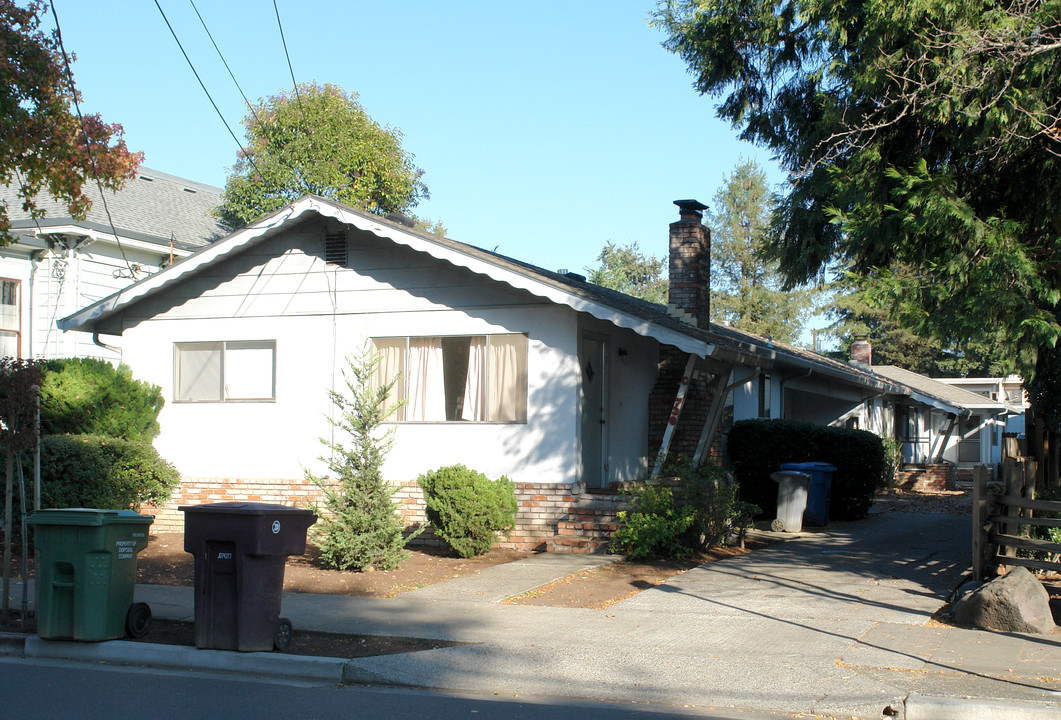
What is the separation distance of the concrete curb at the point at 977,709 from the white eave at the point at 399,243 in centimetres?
623

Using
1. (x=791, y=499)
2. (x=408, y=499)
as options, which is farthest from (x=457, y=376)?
(x=791, y=499)

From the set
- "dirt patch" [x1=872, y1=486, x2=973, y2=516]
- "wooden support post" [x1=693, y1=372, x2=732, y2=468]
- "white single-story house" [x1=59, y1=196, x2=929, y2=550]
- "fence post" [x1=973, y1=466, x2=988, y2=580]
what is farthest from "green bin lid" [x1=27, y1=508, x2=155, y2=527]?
"dirt patch" [x1=872, y1=486, x2=973, y2=516]

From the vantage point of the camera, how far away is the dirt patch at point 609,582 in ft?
31.8

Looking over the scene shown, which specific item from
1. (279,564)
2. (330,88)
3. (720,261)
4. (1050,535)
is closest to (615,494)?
(1050,535)

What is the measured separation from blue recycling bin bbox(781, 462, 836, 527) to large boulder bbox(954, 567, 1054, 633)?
24.6ft

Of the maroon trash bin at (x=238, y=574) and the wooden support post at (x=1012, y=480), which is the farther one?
the wooden support post at (x=1012, y=480)

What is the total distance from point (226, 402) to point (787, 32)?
9933 millimetres

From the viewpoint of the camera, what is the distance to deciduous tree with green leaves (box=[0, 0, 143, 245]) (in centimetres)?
1154

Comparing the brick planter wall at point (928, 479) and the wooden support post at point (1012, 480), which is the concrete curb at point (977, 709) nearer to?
the wooden support post at point (1012, 480)

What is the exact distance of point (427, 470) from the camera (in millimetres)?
13375

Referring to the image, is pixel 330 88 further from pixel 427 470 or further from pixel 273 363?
pixel 427 470

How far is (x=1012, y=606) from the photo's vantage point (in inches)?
317

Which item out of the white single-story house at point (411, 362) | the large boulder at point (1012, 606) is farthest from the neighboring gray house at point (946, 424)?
the large boulder at point (1012, 606)

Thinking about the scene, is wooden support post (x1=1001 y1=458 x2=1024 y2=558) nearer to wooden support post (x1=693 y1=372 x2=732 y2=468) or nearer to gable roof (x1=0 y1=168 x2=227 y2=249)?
wooden support post (x1=693 y1=372 x2=732 y2=468)
